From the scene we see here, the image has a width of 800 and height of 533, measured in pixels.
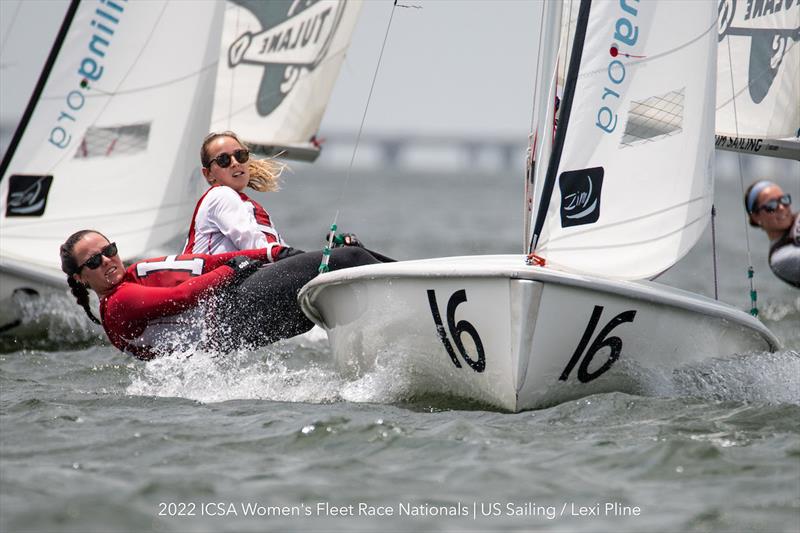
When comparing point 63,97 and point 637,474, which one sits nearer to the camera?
point 637,474

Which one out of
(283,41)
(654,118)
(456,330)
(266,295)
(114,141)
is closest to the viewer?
(456,330)

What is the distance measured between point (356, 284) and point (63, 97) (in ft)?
15.4

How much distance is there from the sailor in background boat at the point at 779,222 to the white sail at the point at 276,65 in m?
4.24

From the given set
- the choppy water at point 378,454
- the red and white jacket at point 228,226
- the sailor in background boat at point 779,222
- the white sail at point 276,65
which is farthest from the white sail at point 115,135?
the sailor in background boat at point 779,222

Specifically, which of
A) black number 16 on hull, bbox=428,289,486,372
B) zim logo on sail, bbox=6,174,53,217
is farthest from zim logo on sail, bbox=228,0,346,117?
black number 16 on hull, bbox=428,289,486,372

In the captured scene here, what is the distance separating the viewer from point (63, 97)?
9.64 metres

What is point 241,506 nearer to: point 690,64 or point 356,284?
point 356,284

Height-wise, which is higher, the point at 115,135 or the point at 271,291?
the point at 115,135

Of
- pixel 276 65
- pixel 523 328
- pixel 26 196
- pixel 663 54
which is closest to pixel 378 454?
pixel 523 328

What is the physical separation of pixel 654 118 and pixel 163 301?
2434mm

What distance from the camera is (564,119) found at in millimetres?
5676

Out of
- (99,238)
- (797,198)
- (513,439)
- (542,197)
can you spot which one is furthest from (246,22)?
(797,198)

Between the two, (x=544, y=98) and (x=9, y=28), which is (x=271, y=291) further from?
(x=9, y=28)

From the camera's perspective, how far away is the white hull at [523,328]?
5.23 m
